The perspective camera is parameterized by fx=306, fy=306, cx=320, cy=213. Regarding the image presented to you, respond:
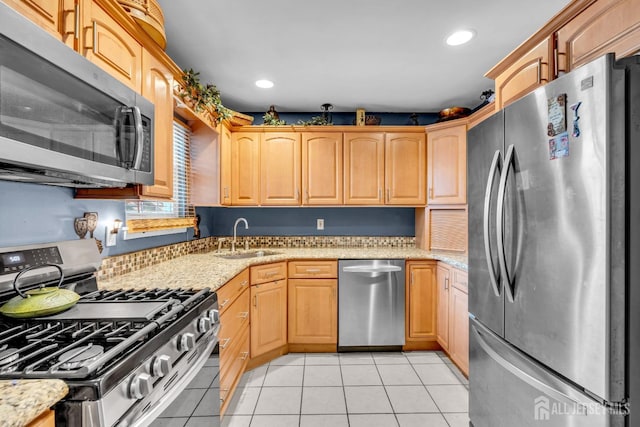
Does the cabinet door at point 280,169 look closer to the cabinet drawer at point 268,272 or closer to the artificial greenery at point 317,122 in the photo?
the artificial greenery at point 317,122

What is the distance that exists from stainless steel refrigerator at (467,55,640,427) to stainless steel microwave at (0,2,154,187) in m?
1.52

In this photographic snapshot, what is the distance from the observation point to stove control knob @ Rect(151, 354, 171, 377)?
3.02ft

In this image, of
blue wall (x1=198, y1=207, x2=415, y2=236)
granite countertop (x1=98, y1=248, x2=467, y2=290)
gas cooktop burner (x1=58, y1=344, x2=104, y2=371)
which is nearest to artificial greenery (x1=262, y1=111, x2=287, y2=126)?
blue wall (x1=198, y1=207, x2=415, y2=236)

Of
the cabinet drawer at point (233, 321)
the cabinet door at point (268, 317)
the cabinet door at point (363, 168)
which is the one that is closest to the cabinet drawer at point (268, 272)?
the cabinet door at point (268, 317)

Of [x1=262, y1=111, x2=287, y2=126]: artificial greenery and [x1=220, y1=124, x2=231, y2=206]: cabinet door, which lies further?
[x1=262, y1=111, x2=287, y2=126]: artificial greenery

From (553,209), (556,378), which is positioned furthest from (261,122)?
(556,378)

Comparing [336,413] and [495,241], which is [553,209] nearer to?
[495,241]

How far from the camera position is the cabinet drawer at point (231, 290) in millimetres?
1759

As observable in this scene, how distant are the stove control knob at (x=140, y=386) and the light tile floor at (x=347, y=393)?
0.47 metres

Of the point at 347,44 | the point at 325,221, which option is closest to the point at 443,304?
the point at 325,221

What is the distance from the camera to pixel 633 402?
2.89 ft

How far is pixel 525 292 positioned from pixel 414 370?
1.61 metres

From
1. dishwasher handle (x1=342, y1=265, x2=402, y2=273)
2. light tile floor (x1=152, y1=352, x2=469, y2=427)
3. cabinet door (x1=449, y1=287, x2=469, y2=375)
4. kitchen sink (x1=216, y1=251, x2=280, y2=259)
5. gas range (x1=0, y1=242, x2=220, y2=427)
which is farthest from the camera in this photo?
kitchen sink (x1=216, y1=251, x2=280, y2=259)

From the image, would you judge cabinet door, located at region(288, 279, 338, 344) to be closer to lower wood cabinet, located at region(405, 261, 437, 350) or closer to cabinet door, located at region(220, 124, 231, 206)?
lower wood cabinet, located at region(405, 261, 437, 350)
